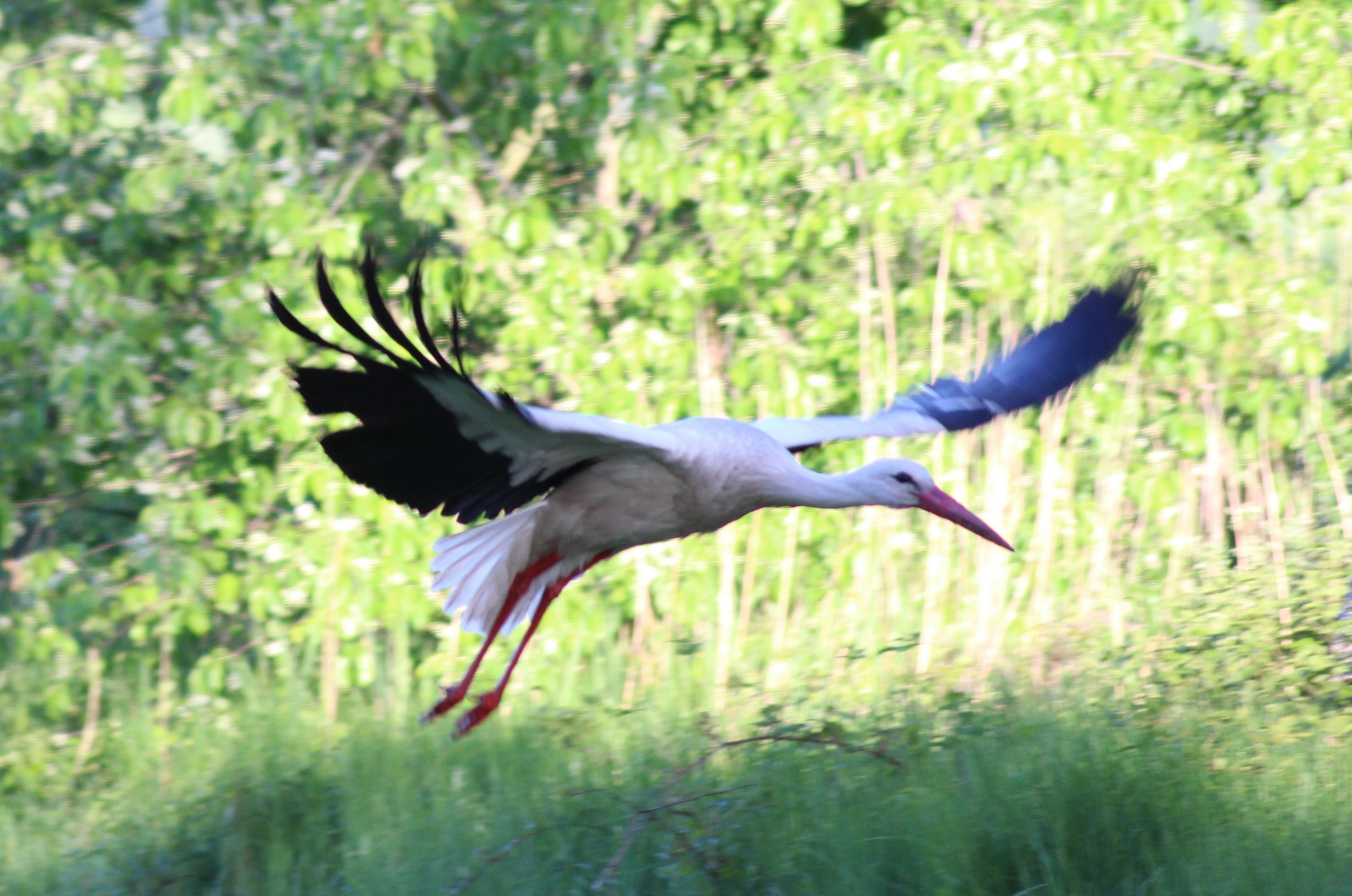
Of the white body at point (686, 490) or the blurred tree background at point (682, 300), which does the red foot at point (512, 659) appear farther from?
the blurred tree background at point (682, 300)

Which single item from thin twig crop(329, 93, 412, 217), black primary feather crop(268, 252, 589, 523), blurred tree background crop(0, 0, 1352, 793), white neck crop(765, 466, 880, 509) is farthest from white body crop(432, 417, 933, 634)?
thin twig crop(329, 93, 412, 217)

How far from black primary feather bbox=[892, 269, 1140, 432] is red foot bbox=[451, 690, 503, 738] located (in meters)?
1.59

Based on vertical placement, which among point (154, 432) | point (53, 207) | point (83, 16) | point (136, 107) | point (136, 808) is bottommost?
point (136, 808)

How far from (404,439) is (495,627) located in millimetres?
1213

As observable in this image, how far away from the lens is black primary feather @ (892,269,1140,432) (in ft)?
14.8

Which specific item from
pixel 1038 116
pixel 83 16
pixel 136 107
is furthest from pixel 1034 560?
pixel 83 16

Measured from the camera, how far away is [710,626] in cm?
555

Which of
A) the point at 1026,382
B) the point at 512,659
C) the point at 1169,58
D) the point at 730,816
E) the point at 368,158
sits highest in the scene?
the point at 1169,58

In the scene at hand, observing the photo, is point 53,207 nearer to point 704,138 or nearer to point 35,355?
point 35,355

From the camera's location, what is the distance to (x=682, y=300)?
19.7 ft

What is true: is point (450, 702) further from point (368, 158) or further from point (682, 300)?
point (368, 158)

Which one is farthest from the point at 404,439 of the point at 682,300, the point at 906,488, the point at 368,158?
the point at 368,158

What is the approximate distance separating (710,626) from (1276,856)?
2718 mm

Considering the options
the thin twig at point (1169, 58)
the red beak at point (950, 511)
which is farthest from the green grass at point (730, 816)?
the thin twig at point (1169, 58)
